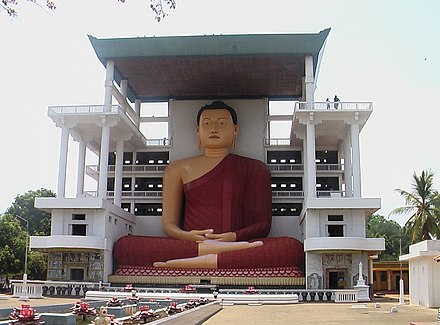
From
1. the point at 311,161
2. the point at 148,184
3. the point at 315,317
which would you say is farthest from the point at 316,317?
the point at 148,184

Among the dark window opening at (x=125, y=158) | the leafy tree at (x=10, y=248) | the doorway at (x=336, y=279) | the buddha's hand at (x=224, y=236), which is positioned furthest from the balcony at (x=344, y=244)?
the leafy tree at (x=10, y=248)

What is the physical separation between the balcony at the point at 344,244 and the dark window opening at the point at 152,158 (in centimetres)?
1659

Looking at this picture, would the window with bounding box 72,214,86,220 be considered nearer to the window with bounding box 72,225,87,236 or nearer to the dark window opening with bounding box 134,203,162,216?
the window with bounding box 72,225,87,236

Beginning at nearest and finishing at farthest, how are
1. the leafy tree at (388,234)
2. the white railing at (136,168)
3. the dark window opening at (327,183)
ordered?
1. the dark window opening at (327,183)
2. the white railing at (136,168)
3. the leafy tree at (388,234)

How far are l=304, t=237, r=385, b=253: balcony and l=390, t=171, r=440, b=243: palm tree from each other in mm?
10552

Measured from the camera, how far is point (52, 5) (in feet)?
27.0

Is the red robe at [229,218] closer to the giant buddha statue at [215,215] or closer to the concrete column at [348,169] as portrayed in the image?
the giant buddha statue at [215,215]

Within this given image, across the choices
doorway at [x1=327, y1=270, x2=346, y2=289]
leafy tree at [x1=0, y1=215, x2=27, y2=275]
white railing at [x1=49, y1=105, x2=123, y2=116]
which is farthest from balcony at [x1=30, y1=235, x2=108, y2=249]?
doorway at [x1=327, y1=270, x2=346, y2=289]

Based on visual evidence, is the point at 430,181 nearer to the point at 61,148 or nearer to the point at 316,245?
the point at 316,245

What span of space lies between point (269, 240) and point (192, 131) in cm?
1321

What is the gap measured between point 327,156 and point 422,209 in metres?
7.91

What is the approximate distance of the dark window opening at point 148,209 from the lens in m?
45.6

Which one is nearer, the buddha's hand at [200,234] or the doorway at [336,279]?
the doorway at [336,279]

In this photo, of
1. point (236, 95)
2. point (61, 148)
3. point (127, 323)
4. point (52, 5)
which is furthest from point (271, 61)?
point (52, 5)
